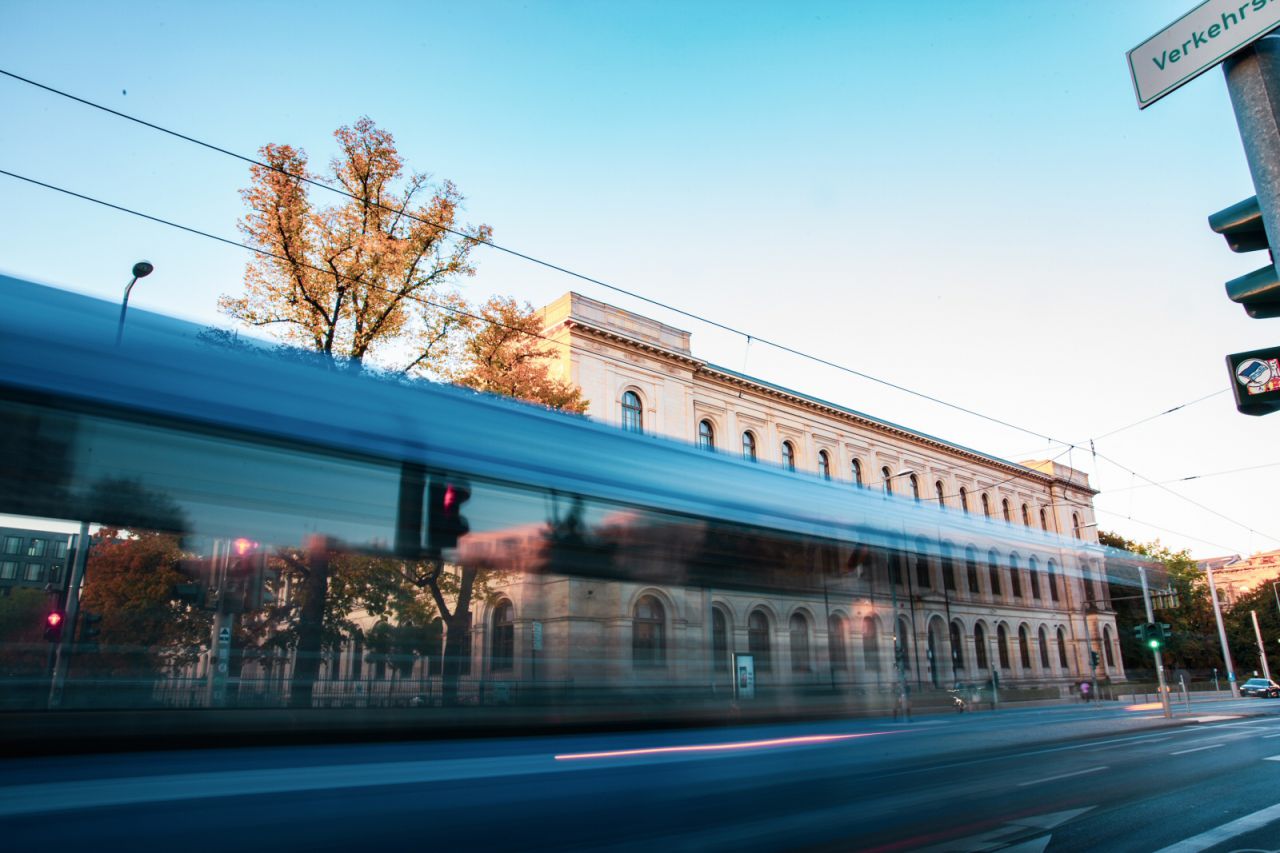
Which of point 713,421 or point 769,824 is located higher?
point 713,421

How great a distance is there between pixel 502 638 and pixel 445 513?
0.70m

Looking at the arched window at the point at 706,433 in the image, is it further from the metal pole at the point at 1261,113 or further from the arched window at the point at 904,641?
the metal pole at the point at 1261,113

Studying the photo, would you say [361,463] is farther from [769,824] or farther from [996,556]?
[996,556]

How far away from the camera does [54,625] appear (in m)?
3.05

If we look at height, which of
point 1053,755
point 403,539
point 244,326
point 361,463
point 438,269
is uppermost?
point 438,269

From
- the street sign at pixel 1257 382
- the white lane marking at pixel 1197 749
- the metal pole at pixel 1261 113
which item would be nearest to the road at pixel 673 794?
the white lane marking at pixel 1197 749

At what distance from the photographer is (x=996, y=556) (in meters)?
7.84

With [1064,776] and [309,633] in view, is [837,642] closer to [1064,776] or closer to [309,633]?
[309,633]

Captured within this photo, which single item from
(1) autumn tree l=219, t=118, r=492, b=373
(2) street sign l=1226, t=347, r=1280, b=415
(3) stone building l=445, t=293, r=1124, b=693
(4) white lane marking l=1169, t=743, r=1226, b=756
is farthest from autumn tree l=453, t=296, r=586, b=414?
(2) street sign l=1226, t=347, r=1280, b=415

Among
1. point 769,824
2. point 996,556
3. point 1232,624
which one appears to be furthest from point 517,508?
point 1232,624

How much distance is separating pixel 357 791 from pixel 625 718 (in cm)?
155

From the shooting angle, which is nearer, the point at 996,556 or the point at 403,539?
the point at 403,539

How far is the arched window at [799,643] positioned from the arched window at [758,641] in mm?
300

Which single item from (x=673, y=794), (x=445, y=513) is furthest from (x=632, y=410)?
(x=445, y=513)
